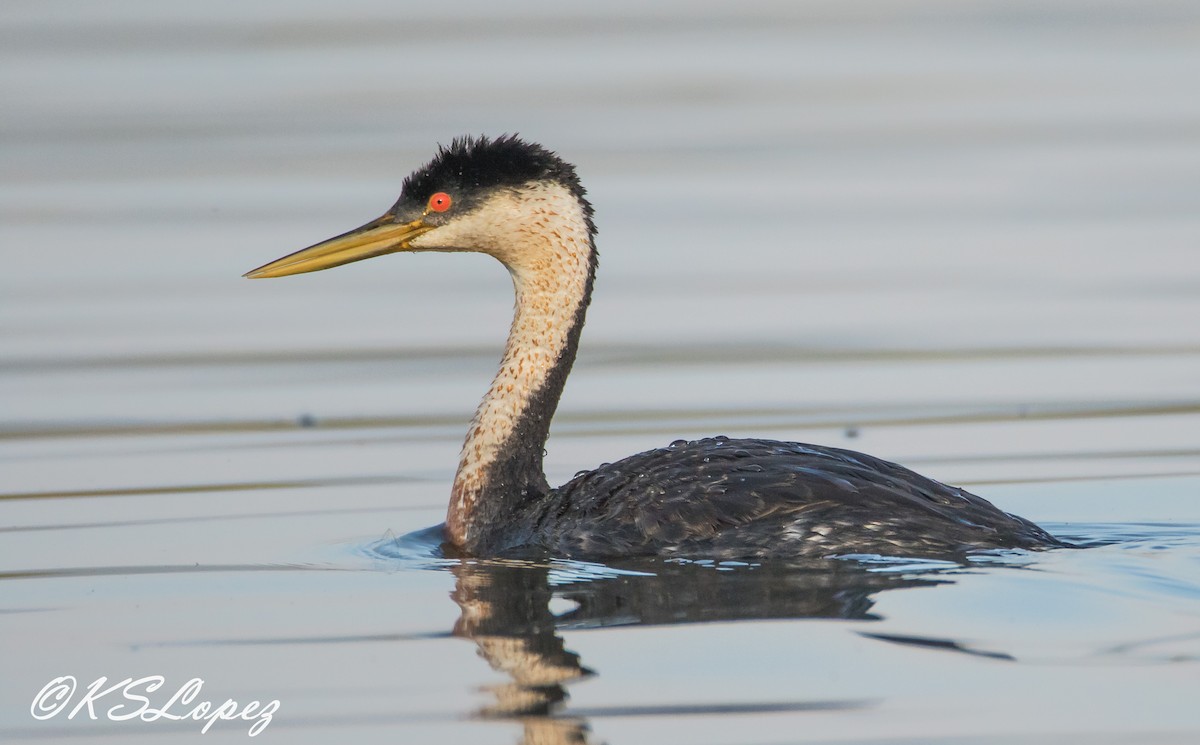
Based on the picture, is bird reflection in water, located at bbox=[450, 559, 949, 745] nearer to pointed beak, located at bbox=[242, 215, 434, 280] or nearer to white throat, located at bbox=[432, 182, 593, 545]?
white throat, located at bbox=[432, 182, 593, 545]

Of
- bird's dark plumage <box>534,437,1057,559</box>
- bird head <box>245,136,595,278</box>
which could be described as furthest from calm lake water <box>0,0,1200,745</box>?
bird head <box>245,136,595,278</box>

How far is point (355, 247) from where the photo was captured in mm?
9531

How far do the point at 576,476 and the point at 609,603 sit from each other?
1308 millimetres

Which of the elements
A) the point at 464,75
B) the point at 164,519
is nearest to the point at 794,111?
the point at 464,75

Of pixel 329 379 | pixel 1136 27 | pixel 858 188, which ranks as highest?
pixel 1136 27

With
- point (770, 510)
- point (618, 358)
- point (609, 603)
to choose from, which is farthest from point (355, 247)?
point (618, 358)

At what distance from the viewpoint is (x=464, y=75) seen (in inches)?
842

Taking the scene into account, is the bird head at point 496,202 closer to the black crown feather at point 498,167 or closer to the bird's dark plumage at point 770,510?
Result: the black crown feather at point 498,167

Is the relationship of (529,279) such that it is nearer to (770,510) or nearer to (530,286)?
(530,286)

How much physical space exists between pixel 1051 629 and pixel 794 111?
1424 centimetres

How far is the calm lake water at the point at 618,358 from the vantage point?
6.41m

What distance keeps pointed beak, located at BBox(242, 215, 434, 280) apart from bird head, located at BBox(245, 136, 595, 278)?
2 cm

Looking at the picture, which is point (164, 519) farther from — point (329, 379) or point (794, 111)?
point (794, 111)

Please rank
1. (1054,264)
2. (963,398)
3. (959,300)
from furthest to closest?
(1054,264) → (959,300) → (963,398)
